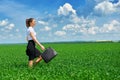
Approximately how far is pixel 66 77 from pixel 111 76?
1.79 metres

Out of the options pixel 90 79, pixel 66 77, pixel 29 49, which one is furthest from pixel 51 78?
pixel 29 49

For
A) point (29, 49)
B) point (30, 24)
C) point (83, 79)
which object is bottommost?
point (83, 79)

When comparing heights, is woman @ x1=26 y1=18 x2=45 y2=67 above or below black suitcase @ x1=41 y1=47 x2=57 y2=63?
above

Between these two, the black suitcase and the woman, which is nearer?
the woman

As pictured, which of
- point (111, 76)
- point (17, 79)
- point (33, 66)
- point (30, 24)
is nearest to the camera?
point (17, 79)

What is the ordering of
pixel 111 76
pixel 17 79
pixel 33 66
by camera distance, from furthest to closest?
1. pixel 33 66
2. pixel 111 76
3. pixel 17 79

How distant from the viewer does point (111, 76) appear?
13.5 meters

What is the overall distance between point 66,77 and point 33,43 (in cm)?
355

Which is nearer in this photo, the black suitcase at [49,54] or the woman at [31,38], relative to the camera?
the woman at [31,38]

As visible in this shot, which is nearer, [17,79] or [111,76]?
[17,79]

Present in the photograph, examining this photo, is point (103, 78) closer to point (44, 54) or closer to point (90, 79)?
point (90, 79)

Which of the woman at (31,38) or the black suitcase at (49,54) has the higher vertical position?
the woman at (31,38)

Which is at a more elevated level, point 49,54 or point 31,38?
point 31,38

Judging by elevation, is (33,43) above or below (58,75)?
above
